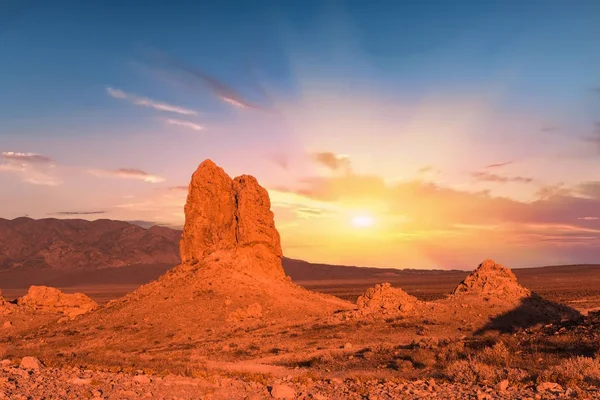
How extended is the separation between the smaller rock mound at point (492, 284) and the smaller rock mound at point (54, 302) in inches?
1194

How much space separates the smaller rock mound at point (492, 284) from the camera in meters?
37.4

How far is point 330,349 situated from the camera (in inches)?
1011

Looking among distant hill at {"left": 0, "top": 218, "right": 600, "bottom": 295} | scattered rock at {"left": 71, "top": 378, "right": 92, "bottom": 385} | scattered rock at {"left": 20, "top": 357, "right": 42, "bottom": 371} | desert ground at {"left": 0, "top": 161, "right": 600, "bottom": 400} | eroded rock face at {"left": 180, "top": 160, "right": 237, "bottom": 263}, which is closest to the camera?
scattered rock at {"left": 71, "top": 378, "right": 92, "bottom": 385}

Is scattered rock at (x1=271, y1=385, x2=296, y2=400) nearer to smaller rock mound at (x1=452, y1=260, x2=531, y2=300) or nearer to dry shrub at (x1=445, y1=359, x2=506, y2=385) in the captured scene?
dry shrub at (x1=445, y1=359, x2=506, y2=385)

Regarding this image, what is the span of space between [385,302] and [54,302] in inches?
1104

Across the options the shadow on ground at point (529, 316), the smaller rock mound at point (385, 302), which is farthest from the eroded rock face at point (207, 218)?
the shadow on ground at point (529, 316)

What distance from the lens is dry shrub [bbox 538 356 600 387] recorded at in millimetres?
12828

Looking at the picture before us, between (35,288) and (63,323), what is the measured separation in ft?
26.3

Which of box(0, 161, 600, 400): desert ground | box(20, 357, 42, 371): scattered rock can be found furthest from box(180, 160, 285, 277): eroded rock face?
box(20, 357, 42, 371): scattered rock

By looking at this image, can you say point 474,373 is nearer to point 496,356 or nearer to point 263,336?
point 496,356

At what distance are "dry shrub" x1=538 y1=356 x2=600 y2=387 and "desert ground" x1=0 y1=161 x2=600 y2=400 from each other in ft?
0.18

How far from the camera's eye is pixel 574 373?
1343 centimetres

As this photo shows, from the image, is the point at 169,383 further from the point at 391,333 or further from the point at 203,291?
the point at 203,291

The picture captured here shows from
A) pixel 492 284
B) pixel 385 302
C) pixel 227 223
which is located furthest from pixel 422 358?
pixel 227 223
